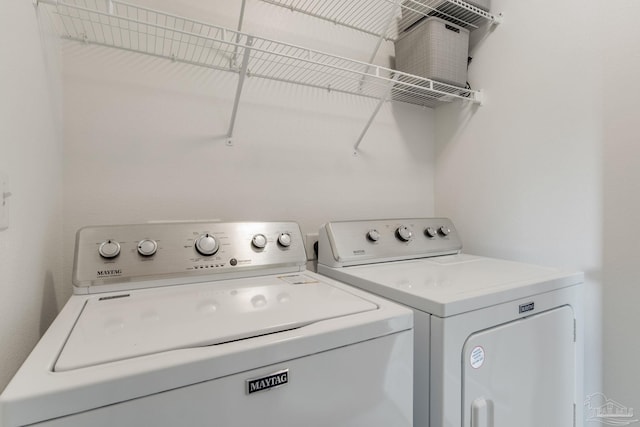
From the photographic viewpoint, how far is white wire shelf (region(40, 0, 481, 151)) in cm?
Answer: 106

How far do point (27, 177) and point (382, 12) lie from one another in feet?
5.56

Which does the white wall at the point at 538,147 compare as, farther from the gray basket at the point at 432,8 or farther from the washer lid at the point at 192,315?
the washer lid at the point at 192,315

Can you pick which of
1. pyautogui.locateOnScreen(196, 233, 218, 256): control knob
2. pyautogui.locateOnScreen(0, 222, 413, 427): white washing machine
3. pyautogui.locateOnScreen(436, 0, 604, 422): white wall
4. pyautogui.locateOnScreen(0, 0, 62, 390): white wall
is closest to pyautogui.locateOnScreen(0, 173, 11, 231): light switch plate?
pyautogui.locateOnScreen(0, 0, 62, 390): white wall

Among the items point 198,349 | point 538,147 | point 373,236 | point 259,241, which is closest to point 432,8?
point 538,147

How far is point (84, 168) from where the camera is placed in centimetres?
113

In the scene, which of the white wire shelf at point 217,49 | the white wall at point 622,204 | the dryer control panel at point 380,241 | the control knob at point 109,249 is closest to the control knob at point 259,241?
the dryer control panel at point 380,241

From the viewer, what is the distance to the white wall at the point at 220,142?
3.76 feet

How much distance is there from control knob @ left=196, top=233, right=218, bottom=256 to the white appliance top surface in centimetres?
48

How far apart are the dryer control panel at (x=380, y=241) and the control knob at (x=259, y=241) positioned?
30 cm

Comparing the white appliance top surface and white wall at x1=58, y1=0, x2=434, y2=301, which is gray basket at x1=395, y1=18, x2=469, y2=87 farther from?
the white appliance top surface

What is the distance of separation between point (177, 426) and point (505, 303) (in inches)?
34.9

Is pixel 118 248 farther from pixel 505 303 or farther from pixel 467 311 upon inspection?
pixel 505 303

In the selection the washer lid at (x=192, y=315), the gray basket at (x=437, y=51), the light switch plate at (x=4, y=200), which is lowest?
the washer lid at (x=192, y=315)

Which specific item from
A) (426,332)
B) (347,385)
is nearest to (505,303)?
(426,332)
